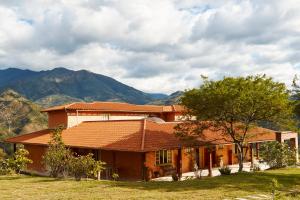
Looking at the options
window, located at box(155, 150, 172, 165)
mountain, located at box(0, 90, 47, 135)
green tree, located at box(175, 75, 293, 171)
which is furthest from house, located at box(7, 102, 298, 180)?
mountain, located at box(0, 90, 47, 135)

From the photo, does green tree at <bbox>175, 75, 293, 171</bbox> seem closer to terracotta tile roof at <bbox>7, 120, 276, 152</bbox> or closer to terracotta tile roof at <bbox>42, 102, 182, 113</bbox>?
terracotta tile roof at <bbox>7, 120, 276, 152</bbox>

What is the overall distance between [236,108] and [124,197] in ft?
41.6

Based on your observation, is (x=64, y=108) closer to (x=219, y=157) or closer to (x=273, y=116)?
(x=219, y=157)

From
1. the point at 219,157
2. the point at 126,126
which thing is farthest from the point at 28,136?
the point at 219,157

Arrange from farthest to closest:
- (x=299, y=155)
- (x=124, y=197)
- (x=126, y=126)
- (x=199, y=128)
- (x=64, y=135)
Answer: (x=299, y=155), (x=64, y=135), (x=126, y=126), (x=199, y=128), (x=124, y=197)

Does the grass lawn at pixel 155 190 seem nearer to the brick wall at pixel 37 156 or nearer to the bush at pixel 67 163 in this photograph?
the bush at pixel 67 163

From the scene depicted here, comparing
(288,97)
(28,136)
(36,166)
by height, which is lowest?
(36,166)

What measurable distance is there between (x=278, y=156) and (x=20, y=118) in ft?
381

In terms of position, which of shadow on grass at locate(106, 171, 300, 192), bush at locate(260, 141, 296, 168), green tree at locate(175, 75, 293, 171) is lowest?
shadow on grass at locate(106, 171, 300, 192)

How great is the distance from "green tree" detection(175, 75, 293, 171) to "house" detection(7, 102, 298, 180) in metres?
2.23

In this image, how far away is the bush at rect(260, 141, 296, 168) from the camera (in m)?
33.0


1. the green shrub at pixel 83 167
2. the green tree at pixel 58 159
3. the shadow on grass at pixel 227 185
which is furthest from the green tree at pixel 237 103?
the green tree at pixel 58 159

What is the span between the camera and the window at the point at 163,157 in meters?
30.7

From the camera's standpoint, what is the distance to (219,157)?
3650 cm
